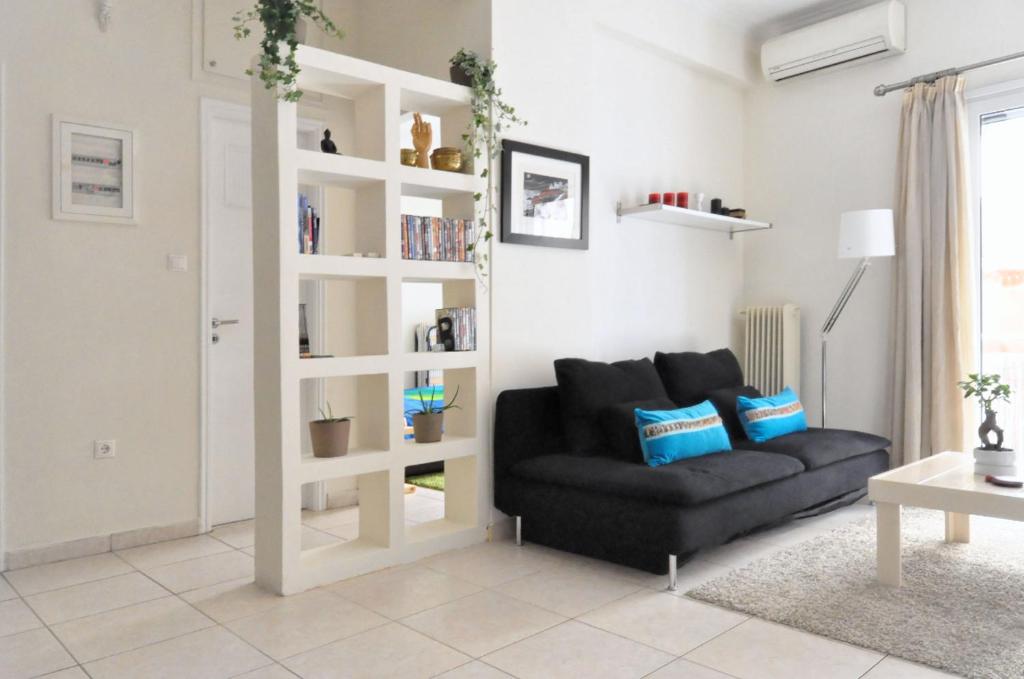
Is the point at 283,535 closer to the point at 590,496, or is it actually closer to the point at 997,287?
the point at 590,496

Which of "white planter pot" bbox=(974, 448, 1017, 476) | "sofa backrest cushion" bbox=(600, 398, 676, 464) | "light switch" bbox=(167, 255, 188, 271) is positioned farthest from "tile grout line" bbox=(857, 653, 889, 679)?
"light switch" bbox=(167, 255, 188, 271)

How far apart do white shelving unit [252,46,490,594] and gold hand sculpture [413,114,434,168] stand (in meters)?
0.10

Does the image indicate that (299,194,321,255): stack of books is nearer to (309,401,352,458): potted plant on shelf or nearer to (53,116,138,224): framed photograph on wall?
(309,401,352,458): potted plant on shelf

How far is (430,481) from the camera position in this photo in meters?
5.07

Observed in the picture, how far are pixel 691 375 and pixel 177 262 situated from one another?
2.76m

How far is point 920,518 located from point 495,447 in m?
2.23

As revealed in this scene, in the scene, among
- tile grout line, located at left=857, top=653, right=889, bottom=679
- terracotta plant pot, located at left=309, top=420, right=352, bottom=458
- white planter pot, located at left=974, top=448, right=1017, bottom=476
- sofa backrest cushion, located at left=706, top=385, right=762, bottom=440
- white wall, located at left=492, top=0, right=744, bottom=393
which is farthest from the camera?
sofa backrest cushion, located at left=706, top=385, right=762, bottom=440

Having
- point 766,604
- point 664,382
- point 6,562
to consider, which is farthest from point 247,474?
point 766,604

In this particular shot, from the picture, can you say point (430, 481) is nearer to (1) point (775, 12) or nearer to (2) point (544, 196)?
(2) point (544, 196)

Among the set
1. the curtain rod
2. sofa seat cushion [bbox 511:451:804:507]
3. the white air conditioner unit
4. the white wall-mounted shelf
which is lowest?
sofa seat cushion [bbox 511:451:804:507]

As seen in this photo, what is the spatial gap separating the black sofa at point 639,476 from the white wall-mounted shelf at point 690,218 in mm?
915

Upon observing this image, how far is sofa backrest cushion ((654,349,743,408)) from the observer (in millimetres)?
4199

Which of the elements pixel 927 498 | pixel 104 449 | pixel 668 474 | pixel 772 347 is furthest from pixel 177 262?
pixel 772 347

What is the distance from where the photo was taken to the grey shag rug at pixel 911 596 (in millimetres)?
2348
